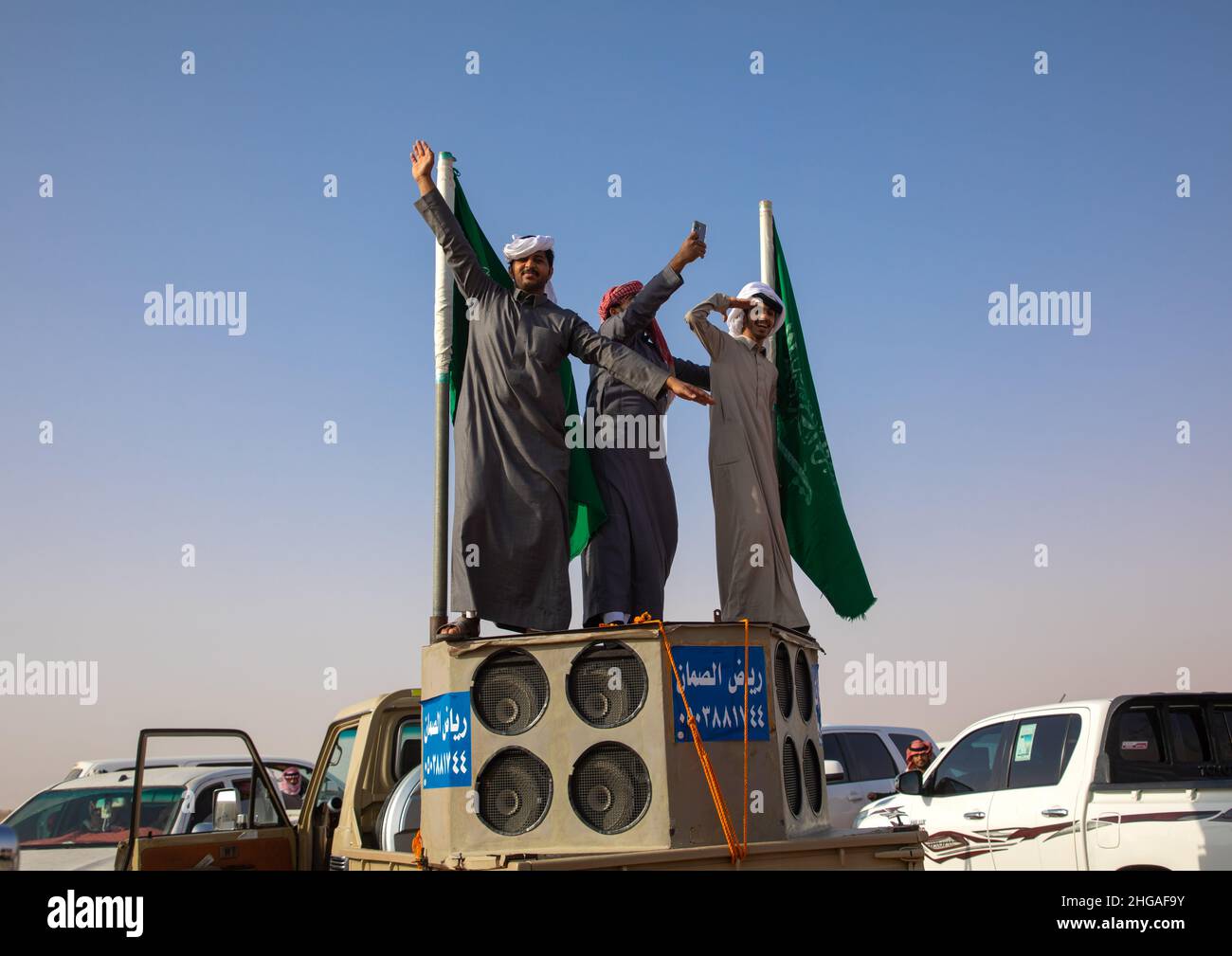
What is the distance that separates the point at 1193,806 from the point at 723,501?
9.74ft

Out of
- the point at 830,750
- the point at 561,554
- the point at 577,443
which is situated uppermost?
the point at 577,443

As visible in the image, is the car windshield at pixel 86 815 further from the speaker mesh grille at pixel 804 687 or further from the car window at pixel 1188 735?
the car window at pixel 1188 735

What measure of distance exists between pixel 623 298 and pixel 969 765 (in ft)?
14.0

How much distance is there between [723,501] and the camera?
604 cm

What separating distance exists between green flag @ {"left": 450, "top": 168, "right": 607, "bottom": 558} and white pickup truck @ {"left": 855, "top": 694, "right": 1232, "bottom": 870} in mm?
3443

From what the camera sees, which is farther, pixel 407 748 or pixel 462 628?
pixel 407 748

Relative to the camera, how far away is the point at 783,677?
512cm

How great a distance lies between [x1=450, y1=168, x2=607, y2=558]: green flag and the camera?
5793mm

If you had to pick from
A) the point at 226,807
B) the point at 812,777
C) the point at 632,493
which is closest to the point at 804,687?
the point at 812,777

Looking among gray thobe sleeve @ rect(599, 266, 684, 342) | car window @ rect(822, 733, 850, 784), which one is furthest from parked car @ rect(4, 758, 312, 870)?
car window @ rect(822, 733, 850, 784)

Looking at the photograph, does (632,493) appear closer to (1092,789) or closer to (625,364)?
(625,364)
